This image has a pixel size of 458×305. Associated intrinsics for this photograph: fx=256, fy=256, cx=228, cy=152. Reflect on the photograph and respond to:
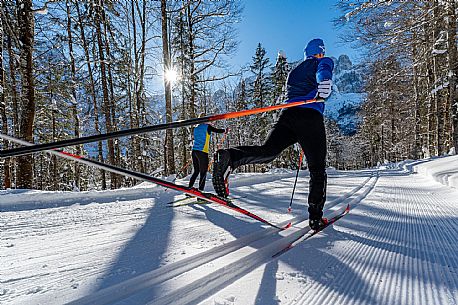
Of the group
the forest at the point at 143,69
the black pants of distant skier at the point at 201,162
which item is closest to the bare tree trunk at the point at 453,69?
the forest at the point at 143,69

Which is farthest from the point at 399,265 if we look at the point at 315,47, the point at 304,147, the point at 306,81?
the point at 315,47

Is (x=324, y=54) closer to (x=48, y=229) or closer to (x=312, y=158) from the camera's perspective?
(x=312, y=158)

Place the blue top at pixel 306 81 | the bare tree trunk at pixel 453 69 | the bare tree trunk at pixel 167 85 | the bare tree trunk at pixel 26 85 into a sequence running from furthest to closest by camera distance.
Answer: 1. the bare tree trunk at pixel 167 85
2. the bare tree trunk at pixel 453 69
3. the bare tree trunk at pixel 26 85
4. the blue top at pixel 306 81

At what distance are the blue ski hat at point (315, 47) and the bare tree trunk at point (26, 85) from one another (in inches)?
309

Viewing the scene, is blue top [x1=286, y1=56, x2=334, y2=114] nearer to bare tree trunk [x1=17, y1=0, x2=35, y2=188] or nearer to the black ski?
the black ski

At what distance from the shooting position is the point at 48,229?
2.76 meters

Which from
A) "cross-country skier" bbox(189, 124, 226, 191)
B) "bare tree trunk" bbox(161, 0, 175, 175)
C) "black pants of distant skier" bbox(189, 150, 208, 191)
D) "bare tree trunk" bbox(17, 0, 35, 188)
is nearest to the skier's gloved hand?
"cross-country skier" bbox(189, 124, 226, 191)

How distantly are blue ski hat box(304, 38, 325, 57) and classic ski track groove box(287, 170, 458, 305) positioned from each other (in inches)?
73.5

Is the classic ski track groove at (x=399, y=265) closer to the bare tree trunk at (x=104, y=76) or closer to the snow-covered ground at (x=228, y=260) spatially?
the snow-covered ground at (x=228, y=260)

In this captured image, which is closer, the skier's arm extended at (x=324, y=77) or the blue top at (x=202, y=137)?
the skier's arm extended at (x=324, y=77)

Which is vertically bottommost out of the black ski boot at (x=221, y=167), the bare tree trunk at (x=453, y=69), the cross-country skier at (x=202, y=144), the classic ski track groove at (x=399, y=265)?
the classic ski track groove at (x=399, y=265)

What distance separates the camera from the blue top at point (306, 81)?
2578 millimetres

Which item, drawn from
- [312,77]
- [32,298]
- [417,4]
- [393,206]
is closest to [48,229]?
[32,298]

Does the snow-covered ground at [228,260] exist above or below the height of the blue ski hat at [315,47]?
below
